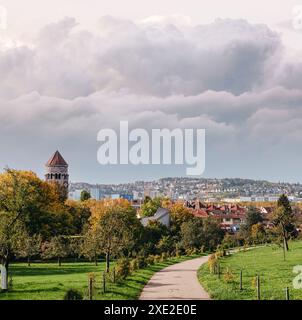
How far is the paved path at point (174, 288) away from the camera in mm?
16016

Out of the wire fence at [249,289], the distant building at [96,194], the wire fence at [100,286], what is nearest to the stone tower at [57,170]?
the distant building at [96,194]

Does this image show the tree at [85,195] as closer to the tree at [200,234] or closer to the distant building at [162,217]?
the distant building at [162,217]

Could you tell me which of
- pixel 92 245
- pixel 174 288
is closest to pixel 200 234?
pixel 92 245

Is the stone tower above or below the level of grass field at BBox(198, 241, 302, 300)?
above

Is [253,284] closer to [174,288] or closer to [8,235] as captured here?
[174,288]

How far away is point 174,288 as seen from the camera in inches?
723

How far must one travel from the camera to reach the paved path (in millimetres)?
16016

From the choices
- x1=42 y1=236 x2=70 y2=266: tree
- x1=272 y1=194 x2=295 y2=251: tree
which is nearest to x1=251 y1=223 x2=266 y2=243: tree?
x1=272 y1=194 x2=295 y2=251: tree

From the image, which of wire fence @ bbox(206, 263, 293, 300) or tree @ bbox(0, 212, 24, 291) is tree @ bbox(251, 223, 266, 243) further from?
tree @ bbox(0, 212, 24, 291)

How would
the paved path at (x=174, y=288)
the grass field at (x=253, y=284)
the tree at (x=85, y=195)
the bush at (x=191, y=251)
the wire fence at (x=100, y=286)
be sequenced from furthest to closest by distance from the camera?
the tree at (x=85, y=195) < the bush at (x=191, y=251) < the paved path at (x=174, y=288) < the grass field at (x=253, y=284) < the wire fence at (x=100, y=286)

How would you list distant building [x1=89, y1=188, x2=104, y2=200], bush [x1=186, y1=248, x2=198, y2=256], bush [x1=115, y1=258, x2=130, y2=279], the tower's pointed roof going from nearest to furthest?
bush [x1=115, y1=258, x2=130, y2=279]
bush [x1=186, y1=248, x2=198, y2=256]
distant building [x1=89, y1=188, x2=104, y2=200]
the tower's pointed roof

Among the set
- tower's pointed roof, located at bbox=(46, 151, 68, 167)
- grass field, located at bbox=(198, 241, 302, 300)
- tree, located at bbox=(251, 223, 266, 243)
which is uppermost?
tower's pointed roof, located at bbox=(46, 151, 68, 167)
